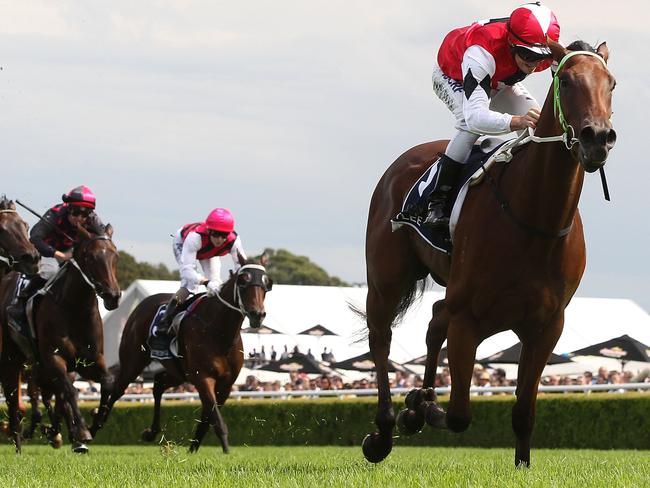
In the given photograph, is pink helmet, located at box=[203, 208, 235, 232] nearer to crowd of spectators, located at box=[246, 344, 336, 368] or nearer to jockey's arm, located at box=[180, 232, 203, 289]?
jockey's arm, located at box=[180, 232, 203, 289]

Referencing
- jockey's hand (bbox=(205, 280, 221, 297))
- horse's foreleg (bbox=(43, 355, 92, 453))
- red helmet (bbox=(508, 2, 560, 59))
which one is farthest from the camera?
jockey's hand (bbox=(205, 280, 221, 297))

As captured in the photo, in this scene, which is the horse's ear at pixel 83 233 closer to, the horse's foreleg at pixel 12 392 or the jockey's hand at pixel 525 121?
the horse's foreleg at pixel 12 392

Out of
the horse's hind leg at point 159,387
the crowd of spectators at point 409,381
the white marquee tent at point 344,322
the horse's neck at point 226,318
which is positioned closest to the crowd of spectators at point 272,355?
the white marquee tent at point 344,322

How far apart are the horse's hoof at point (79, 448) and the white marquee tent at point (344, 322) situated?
14076 millimetres

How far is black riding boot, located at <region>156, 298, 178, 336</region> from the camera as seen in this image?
12492 mm

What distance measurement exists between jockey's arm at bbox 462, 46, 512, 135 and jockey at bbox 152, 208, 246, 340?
6054mm

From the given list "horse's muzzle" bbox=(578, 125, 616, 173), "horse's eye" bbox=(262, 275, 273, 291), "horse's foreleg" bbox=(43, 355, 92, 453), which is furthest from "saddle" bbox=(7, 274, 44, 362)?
"horse's muzzle" bbox=(578, 125, 616, 173)

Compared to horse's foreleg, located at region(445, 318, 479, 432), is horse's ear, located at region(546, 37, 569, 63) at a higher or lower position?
higher

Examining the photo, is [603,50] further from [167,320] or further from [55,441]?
[55,441]

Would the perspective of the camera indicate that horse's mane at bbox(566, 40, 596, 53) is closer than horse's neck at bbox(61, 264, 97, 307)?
Yes

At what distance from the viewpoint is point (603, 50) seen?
584 cm

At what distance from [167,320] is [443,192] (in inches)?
253

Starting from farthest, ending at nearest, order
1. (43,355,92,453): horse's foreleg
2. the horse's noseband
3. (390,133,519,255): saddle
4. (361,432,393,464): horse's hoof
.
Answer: the horse's noseband → (43,355,92,453): horse's foreleg → (361,432,393,464): horse's hoof → (390,133,519,255): saddle

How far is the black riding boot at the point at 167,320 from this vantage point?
12492 millimetres
